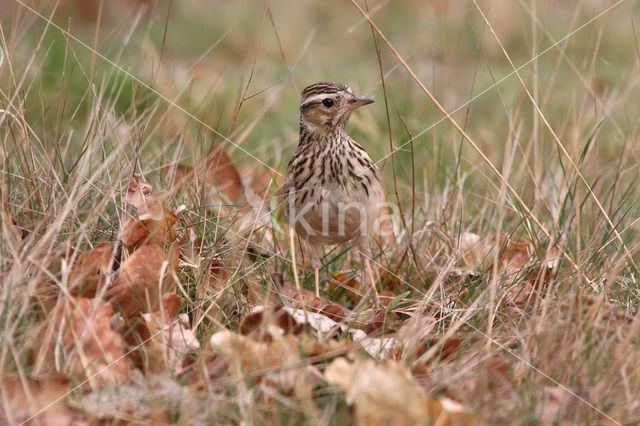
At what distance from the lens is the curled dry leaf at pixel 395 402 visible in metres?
2.59

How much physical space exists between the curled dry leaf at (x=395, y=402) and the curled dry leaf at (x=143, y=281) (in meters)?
1.02

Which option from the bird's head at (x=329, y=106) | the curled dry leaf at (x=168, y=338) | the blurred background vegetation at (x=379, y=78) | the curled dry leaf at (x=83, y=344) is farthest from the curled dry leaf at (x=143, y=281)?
the bird's head at (x=329, y=106)

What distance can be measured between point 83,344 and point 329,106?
2185 millimetres

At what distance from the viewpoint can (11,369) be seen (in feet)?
9.48

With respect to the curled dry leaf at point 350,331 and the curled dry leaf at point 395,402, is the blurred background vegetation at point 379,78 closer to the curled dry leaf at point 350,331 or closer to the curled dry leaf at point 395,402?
the curled dry leaf at point 350,331

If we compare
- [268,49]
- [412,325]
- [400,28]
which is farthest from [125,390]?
[400,28]

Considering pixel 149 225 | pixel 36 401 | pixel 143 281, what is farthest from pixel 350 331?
pixel 36 401

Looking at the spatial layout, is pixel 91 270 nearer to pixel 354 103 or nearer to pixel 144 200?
pixel 144 200

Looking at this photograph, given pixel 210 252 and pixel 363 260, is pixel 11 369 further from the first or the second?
pixel 363 260

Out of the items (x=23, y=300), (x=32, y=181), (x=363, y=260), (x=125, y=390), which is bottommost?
(x=363, y=260)

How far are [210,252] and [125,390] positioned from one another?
3.78 feet

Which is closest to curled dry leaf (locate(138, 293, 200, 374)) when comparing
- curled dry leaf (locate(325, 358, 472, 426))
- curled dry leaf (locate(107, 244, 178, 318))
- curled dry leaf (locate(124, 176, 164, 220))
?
curled dry leaf (locate(107, 244, 178, 318))

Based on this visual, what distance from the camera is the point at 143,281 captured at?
3.53 meters

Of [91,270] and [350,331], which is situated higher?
[91,270]
